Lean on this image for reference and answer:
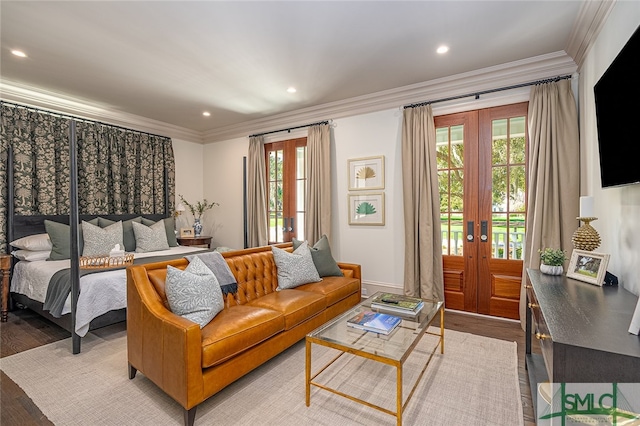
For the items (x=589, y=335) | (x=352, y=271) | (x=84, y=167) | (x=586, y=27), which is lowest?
(x=352, y=271)

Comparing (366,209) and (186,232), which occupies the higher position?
(366,209)

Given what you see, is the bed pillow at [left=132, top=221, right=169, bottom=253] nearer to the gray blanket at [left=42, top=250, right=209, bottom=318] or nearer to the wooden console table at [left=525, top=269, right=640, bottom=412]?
the gray blanket at [left=42, top=250, right=209, bottom=318]

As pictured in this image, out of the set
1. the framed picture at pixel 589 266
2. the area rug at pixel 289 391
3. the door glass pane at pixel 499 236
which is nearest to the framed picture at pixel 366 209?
the door glass pane at pixel 499 236

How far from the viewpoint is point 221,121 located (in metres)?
5.22

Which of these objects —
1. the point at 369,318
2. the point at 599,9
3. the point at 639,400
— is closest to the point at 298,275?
the point at 369,318

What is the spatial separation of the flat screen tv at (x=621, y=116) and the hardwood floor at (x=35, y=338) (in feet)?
4.93

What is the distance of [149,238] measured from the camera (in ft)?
14.1

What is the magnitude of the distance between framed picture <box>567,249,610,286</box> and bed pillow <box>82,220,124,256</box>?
466cm

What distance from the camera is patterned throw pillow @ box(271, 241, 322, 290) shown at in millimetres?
3117

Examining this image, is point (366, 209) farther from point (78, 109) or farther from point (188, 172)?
point (78, 109)

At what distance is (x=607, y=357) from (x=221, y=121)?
543 centimetres

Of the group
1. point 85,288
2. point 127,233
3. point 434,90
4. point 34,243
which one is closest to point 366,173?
point 434,90

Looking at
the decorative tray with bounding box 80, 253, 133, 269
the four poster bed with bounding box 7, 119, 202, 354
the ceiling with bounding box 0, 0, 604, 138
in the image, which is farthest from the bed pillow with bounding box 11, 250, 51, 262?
the ceiling with bounding box 0, 0, 604, 138

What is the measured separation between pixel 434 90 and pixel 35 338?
5070mm
